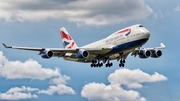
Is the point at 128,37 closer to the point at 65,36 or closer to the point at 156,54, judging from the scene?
the point at 156,54

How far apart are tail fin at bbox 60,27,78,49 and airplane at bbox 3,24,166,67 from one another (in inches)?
458

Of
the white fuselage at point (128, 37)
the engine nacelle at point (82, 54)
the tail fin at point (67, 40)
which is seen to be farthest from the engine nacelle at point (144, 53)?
the tail fin at point (67, 40)

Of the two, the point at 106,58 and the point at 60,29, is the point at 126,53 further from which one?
the point at 60,29

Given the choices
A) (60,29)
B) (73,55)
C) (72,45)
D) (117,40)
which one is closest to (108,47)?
(117,40)

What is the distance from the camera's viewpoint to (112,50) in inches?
4254

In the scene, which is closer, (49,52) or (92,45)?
(49,52)

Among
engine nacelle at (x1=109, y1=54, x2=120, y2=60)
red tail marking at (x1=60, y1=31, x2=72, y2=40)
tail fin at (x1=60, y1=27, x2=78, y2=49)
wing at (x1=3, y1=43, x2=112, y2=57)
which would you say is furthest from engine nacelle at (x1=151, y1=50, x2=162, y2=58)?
red tail marking at (x1=60, y1=31, x2=72, y2=40)

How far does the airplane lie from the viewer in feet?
347

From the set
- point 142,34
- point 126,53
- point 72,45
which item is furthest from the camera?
point 72,45

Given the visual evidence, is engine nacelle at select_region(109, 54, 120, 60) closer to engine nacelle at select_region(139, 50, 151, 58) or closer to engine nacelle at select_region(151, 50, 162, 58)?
engine nacelle at select_region(139, 50, 151, 58)

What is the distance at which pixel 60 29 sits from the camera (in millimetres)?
140250

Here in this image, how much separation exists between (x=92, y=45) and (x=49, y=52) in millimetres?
13489

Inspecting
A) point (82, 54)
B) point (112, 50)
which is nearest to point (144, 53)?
point (112, 50)

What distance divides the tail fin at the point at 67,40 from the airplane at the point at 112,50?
11.6m
